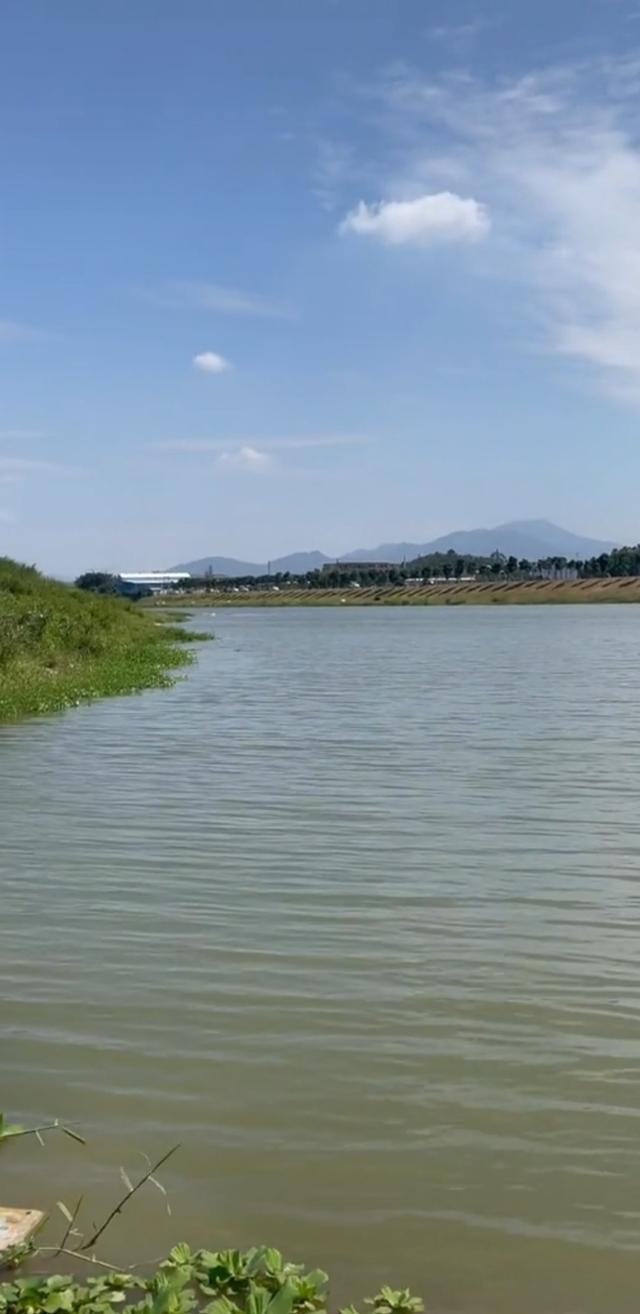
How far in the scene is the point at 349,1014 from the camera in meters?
7.75

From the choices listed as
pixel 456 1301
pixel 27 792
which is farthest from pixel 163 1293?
pixel 27 792

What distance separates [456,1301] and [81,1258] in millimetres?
1463

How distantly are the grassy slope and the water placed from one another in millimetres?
11963

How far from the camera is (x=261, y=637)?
79.5 m

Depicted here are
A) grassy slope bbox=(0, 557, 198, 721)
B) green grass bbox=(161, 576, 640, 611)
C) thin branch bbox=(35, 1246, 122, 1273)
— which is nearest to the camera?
thin branch bbox=(35, 1246, 122, 1273)

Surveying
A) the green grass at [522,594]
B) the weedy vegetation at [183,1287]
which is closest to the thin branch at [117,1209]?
the weedy vegetation at [183,1287]

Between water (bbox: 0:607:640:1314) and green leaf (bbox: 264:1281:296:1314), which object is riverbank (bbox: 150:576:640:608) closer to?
water (bbox: 0:607:640:1314)

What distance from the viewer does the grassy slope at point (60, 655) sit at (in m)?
30.2

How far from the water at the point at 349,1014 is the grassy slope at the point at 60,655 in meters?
12.0

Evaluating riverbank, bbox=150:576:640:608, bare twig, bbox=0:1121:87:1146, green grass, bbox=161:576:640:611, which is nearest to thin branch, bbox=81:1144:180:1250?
bare twig, bbox=0:1121:87:1146

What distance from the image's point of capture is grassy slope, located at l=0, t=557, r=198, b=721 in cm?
3023

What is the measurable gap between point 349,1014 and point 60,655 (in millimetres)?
31352

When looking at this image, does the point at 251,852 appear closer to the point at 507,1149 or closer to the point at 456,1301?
the point at 507,1149

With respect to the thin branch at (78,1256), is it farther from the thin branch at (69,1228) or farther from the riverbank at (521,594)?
the riverbank at (521,594)
